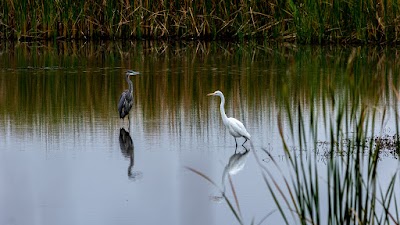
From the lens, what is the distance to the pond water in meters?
6.55

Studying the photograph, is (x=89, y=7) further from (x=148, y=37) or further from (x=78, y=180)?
(x=78, y=180)

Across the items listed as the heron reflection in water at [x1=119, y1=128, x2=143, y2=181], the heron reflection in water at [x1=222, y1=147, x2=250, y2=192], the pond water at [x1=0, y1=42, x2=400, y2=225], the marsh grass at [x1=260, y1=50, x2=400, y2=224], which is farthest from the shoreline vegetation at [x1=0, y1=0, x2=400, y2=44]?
the marsh grass at [x1=260, y1=50, x2=400, y2=224]

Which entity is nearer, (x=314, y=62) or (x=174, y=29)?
(x=314, y=62)

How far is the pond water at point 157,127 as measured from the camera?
6551 millimetres

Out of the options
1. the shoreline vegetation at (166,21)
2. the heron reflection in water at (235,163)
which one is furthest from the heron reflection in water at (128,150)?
the shoreline vegetation at (166,21)

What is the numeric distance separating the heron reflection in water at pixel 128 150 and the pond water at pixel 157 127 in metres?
0.02

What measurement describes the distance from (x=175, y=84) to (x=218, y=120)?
10.2ft

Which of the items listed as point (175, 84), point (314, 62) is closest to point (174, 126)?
point (175, 84)

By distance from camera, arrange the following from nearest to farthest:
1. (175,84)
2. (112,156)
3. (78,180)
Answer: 1. (78,180)
2. (112,156)
3. (175,84)

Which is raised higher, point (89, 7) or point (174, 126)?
point (89, 7)

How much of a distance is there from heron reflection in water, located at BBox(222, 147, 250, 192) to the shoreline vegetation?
30.0 feet

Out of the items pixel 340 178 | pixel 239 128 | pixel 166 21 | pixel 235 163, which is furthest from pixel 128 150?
pixel 166 21

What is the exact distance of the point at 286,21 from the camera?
18266 millimetres

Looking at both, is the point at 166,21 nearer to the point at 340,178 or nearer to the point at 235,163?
the point at 235,163
